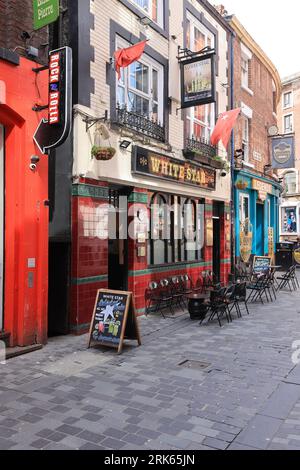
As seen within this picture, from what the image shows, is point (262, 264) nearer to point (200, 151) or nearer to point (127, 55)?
point (200, 151)

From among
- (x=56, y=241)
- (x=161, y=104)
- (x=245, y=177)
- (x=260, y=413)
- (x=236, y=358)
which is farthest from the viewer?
(x=245, y=177)

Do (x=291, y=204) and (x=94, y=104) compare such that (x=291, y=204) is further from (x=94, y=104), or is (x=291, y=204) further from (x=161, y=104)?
A: (x=94, y=104)

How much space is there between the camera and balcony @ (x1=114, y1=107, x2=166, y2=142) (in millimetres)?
9695

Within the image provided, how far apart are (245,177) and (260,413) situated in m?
13.4

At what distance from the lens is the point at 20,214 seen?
724 centimetres

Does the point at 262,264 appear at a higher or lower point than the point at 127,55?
lower

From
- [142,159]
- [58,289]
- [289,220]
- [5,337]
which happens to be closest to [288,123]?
[289,220]

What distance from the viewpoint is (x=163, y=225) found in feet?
38.9

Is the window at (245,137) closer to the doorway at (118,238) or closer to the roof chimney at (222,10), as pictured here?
the roof chimney at (222,10)

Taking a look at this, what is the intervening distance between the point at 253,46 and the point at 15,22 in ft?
44.8

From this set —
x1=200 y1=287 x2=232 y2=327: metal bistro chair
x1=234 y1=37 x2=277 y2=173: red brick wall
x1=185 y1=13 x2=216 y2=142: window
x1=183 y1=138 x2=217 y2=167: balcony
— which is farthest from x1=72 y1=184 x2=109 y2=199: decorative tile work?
x1=234 y1=37 x2=277 y2=173: red brick wall

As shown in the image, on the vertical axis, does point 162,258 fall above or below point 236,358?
above

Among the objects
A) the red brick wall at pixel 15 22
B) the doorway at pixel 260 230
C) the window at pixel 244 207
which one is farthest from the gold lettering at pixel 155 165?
the doorway at pixel 260 230
